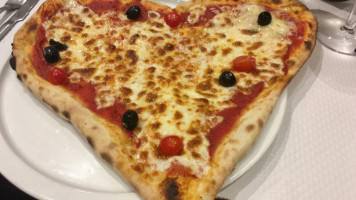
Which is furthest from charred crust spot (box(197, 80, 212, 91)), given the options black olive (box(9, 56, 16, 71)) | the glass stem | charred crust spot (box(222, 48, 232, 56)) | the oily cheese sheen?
the glass stem

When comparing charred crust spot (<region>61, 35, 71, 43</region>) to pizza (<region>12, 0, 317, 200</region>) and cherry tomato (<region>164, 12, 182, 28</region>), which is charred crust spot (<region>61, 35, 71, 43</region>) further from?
cherry tomato (<region>164, 12, 182, 28</region>)

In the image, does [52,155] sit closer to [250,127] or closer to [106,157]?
[106,157]

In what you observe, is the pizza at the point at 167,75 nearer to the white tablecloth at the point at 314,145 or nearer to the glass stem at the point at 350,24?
the white tablecloth at the point at 314,145

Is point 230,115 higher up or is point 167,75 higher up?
point 167,75

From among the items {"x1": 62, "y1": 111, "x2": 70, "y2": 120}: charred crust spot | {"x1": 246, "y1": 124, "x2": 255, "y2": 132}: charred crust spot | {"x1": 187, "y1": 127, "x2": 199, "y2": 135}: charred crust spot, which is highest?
{"x1": 62, "y1": 111, "x2": 70, "y2": 120}: charred crust spot

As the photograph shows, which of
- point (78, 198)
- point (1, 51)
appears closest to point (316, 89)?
point (78, 198)

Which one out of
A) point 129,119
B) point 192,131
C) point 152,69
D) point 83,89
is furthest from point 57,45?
point 192,131
